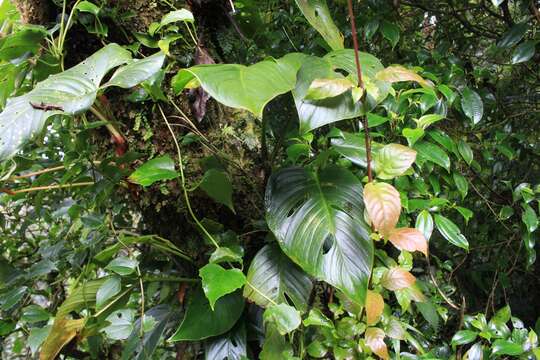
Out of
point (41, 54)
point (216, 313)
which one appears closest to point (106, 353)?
point (216, 313)

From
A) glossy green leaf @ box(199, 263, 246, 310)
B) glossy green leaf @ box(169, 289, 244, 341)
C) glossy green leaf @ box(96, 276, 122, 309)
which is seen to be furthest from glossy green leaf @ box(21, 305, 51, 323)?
glossy green leaf @ box(199, 263, 246, 310)

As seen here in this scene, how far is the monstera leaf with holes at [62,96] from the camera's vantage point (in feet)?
1.86

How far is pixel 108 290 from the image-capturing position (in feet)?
2.45

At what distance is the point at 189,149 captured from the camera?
91 centimetres

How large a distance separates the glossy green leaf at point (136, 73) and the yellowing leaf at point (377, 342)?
1.92 feet

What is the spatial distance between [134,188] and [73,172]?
159 mm

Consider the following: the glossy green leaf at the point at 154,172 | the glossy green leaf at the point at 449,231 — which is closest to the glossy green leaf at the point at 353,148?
the glossy green leaf at the point at 449,231

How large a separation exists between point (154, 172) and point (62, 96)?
0.20m

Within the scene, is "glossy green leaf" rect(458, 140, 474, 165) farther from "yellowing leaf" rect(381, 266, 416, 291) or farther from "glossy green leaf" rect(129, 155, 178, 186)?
"glossy green leaf" rect(129, 155, 178, 186)

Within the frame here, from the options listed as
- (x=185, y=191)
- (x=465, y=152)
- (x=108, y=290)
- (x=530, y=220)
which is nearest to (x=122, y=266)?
(x=108, y=290)

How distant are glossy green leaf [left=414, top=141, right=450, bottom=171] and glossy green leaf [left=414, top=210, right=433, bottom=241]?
11cm

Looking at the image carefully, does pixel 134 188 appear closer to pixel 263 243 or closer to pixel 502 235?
pixel 263 243

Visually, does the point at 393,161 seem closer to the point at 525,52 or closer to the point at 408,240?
Answer: the point at 408,240

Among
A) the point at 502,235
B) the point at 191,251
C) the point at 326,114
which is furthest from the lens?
the point at 502,235
